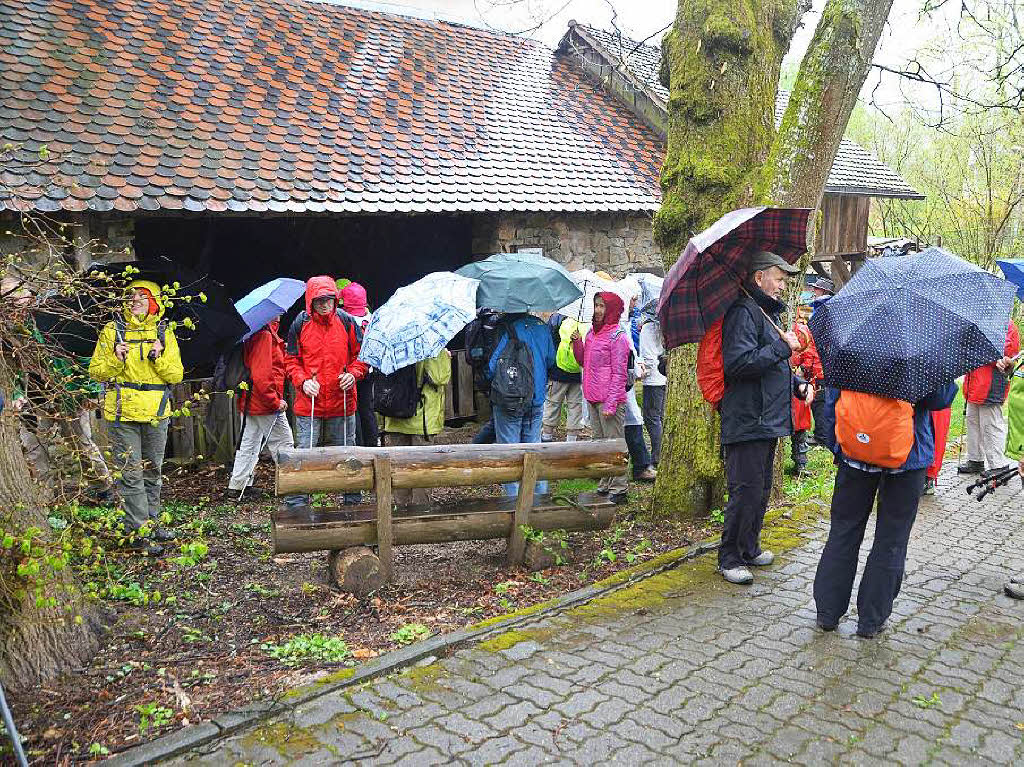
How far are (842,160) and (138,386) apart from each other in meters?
18.1

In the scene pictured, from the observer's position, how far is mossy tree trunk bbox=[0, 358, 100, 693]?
373cm

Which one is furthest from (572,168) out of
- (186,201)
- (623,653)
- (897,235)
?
(897,235)

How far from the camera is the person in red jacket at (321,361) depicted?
676cm

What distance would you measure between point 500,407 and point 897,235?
25.5 meters

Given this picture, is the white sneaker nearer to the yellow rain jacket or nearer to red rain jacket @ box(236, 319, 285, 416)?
the yellow rain jacket

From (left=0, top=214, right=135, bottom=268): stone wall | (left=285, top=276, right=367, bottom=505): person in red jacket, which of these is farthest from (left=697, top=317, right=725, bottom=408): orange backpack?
(left=0, top=214, right=135, bottom=268): stone wall

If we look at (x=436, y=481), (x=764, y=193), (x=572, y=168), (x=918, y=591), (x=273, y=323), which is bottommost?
(x=918, y=591)

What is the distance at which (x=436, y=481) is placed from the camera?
5191mm

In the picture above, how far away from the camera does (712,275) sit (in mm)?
4922

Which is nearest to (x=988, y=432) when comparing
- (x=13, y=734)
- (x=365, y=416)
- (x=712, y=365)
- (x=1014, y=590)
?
(x=1014, y=590)

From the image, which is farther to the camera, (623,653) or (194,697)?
(623,653)

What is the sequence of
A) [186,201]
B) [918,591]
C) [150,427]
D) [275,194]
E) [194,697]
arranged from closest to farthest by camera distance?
[194,697] → [918,591] → [150,427] → [186,201] → [275,194]

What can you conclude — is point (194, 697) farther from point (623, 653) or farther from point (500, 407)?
point (500, 407)

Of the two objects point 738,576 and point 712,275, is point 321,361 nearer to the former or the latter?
point 712,275
